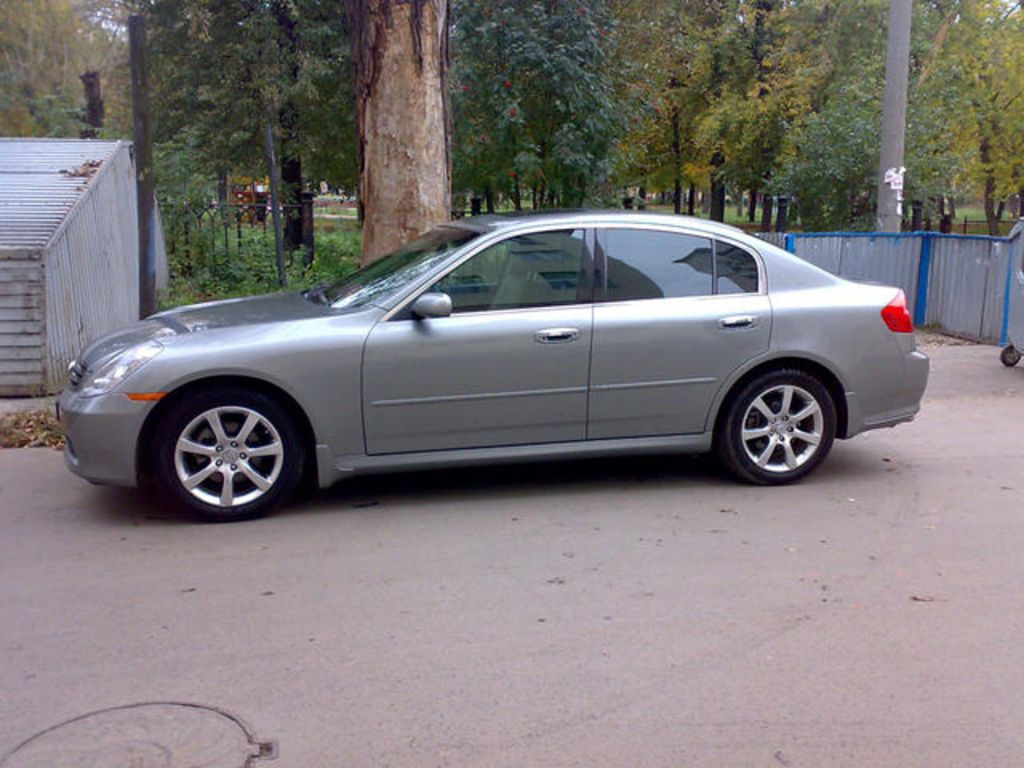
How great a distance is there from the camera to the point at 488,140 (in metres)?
14.4

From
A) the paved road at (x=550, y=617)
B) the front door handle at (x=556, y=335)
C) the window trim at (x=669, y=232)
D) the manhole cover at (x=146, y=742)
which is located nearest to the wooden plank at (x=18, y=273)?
the paved road at (x=550, y=617)

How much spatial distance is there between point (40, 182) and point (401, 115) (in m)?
3.77

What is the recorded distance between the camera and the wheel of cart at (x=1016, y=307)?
32.4ft

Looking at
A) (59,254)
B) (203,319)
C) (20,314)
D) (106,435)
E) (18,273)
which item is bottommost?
(106,435)

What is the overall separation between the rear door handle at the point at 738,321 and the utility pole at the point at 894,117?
279 inches

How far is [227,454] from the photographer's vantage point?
560 centimetres

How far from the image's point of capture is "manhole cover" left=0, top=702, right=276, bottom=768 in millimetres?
3289

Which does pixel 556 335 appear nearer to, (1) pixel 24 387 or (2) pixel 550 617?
(2) pixel 550 617

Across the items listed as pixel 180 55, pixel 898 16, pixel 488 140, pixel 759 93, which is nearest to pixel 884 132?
pixel 898 16

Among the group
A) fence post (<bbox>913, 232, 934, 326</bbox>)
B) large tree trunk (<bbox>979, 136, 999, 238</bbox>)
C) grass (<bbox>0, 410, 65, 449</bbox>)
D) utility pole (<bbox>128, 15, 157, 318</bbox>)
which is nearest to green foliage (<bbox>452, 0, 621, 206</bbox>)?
fence post (<bbox>913, 232, 934, 326</bbox>)

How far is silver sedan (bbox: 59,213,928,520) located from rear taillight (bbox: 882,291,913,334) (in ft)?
0.04

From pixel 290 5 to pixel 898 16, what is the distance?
10456mm

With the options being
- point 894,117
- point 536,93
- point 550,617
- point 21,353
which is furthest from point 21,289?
point 894,117

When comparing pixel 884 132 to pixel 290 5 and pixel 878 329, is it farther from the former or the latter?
pixel 290 5
